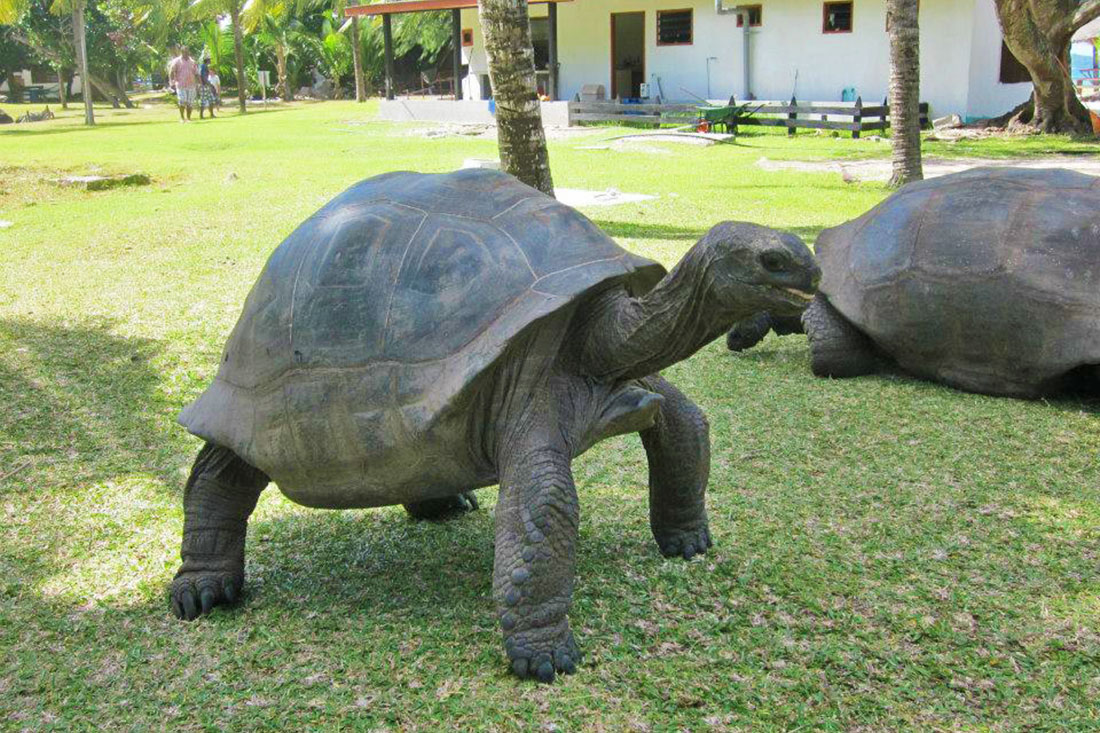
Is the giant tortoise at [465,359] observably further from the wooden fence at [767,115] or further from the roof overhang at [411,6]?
the roof overhang at [411,6]

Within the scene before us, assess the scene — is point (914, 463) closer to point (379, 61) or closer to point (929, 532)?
point (929, 532)

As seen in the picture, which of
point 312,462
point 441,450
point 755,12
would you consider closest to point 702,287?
point 441,450

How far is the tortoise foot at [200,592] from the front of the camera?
108 inches

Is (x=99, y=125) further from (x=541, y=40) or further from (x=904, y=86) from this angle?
(x=904, y=86)

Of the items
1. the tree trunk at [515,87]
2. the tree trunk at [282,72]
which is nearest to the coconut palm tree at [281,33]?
the tree trunk at [282,72]

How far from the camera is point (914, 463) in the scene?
148 inches

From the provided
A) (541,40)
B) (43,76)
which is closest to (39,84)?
(43,76)

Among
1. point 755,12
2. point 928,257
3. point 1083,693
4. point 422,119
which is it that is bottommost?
point 1083,693

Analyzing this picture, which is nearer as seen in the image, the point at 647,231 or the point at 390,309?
the point at 390,309

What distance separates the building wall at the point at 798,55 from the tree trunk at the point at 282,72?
1337 centimetres

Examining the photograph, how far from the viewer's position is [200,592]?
2766 mm

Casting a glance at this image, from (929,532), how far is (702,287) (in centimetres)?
140

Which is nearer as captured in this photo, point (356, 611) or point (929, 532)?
point (356, 611)

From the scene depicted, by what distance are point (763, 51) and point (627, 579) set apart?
19.7 metres
